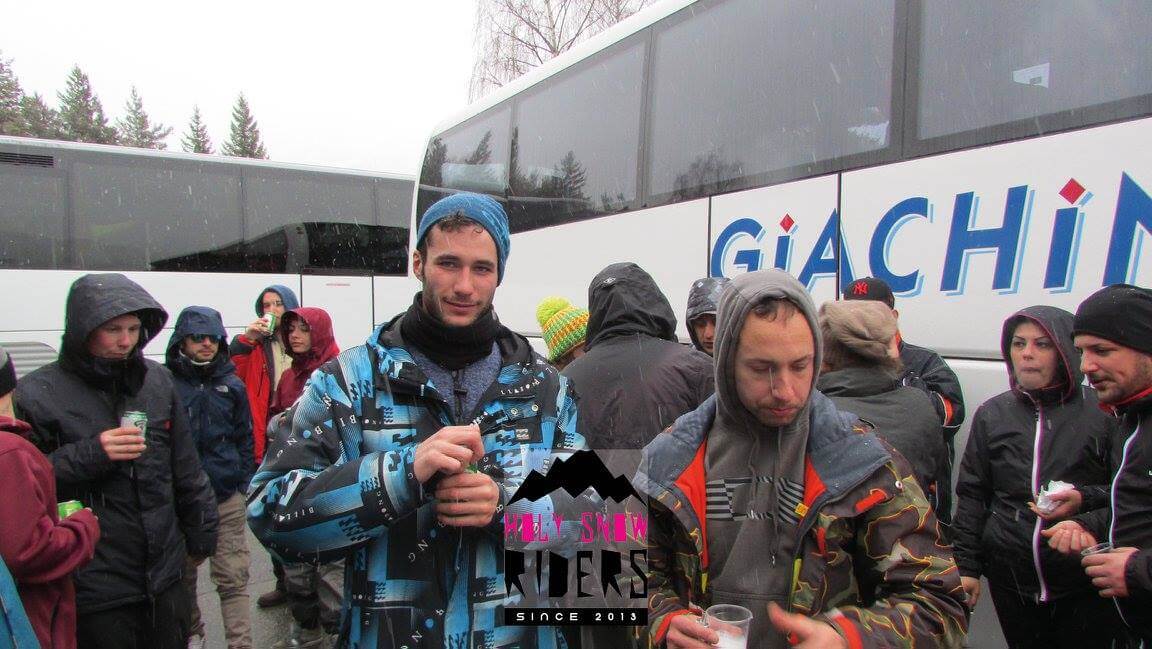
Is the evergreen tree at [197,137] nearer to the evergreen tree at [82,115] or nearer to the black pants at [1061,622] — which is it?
the evergreen tree at [82,115]

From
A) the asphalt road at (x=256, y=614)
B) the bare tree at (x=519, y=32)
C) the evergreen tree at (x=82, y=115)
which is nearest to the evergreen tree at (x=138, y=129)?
the evergreen tree at (x=82, y=115)

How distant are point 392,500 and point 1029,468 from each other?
243 cm

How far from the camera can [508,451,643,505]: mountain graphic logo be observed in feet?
5.42

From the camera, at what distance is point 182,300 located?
9703 mm

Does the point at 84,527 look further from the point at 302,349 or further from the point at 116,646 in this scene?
the point at 302,349

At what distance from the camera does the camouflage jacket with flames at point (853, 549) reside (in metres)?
1.39

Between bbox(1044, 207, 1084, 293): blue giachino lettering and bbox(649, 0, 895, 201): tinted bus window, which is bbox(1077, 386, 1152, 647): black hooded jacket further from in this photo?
bbox(649, 0, 895, 201): tinted bus window

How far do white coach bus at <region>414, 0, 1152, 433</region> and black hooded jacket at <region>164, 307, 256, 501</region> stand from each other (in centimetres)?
262

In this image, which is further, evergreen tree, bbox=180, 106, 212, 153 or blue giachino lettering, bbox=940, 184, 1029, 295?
evergreen tree, bbox=180, 106, 212, 153

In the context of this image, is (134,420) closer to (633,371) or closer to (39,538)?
(39,538)

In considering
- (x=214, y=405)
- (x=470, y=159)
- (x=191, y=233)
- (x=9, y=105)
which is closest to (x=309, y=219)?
(x=191, y=233)

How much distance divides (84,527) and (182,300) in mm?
8420

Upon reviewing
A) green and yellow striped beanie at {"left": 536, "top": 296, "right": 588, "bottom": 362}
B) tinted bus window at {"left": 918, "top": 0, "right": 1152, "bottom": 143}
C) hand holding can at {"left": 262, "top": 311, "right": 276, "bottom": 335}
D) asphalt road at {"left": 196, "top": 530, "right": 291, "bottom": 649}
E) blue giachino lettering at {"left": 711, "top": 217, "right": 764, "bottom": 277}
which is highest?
A: tinted bus window at {"left": 918, "top": 0, "right": 1152, "bottom": 143}

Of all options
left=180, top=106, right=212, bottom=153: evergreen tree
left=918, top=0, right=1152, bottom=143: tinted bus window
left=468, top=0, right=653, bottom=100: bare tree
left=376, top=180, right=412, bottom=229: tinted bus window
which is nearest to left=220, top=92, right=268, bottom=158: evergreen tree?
left=180, top=106, right=212, bottom=153: evergreen tree
